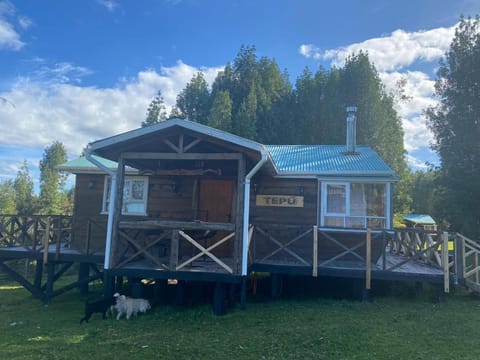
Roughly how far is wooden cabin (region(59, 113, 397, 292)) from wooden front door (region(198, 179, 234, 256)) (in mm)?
28

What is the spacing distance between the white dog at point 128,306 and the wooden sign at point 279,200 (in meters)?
3.85

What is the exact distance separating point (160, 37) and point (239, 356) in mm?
12726

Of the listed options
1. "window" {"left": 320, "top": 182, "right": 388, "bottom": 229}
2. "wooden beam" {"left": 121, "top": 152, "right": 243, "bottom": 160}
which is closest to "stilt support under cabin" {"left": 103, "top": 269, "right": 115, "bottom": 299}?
"wooden beam" {"left": 121, "top": 152, "right": 243, "bottom": 160}

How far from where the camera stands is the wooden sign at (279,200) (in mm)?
8758

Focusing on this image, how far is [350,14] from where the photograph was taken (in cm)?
1313

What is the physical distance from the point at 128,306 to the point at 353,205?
590 cm

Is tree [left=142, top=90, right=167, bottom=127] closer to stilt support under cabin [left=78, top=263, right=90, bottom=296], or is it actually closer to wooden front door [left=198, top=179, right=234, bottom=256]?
stilt support under cabin [left=78, top=263, right=90, bottom=296]

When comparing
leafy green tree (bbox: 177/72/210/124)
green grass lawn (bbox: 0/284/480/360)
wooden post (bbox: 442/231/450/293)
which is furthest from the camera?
leafy green tree (bbox: 177/72/210/124)

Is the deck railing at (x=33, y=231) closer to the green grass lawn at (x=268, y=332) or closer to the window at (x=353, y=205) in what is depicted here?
the green grass lawn at (x=268, y=332)

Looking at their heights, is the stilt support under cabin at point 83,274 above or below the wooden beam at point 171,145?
below

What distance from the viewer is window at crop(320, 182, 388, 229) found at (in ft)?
27.6

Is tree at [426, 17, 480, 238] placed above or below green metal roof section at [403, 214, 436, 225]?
above

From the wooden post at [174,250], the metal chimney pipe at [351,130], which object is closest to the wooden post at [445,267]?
the metal chimney pipe at [351,130]

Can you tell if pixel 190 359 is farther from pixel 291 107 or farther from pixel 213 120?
pixel 291 107
